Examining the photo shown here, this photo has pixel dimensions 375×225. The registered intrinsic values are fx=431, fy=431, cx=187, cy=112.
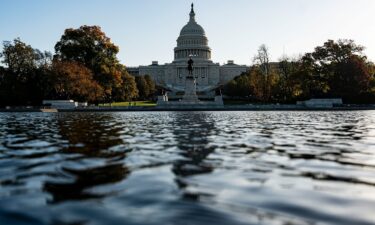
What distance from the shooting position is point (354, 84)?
6925 cm

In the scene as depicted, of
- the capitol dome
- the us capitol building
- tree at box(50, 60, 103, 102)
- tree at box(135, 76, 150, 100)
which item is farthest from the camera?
the capitol dome

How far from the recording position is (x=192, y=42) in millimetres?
178250

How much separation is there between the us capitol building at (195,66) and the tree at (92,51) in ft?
291

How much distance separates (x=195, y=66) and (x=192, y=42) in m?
11.3

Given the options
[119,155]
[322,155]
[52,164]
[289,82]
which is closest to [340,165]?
[322,155]

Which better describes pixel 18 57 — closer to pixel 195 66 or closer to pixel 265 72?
pixel 265 72

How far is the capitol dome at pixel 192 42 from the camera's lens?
177m

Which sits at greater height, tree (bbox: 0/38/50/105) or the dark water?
tree (bbox: 0/38/50/105)

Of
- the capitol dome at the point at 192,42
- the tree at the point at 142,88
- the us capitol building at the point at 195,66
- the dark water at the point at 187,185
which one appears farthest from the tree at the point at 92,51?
the capitol dome at the point at 192,42

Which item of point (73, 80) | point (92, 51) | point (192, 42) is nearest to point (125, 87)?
point (92, 51)

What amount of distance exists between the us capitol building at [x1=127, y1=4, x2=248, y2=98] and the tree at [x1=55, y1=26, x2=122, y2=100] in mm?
88715

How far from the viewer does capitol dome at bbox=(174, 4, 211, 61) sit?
177m

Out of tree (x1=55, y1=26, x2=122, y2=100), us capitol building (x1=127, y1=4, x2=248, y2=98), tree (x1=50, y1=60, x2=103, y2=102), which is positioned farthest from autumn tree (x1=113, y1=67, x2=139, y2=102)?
us capitol building (x1=127, y1=4, x2=248, y2=98)

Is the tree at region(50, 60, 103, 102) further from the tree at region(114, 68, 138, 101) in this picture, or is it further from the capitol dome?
the capitol dome
